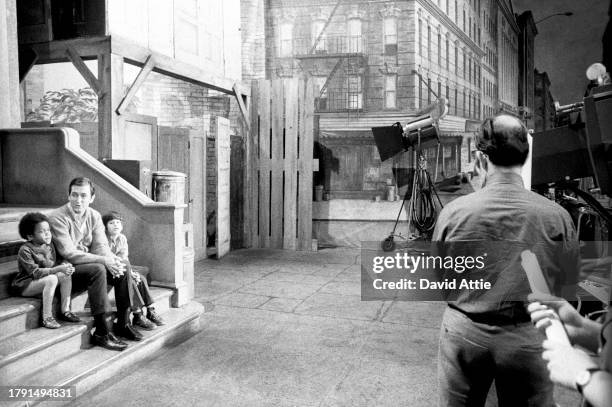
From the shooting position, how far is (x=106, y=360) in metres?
3.54

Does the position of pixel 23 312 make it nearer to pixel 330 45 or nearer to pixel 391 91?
pixel 330 45

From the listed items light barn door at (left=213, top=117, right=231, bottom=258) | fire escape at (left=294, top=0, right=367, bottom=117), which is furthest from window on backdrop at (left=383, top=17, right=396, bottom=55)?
light barn door at (left=213, top=117, right=231, bottom=258)

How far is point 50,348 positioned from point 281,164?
5862 millimetres

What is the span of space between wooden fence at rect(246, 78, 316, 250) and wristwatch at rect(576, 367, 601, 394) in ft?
25.2

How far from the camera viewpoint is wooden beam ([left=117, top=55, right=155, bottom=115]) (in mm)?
5824

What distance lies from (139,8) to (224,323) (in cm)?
406

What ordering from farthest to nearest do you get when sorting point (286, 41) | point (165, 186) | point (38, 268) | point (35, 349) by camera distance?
1. point (286, 41)
2. point (165, 186)
3. point (38, 268)
4. point (35, 349)

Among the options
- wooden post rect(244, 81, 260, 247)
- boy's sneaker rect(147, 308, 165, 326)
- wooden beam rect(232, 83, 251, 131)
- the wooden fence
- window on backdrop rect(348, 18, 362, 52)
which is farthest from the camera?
window on backdrop rect(348, 18, 362, 52)

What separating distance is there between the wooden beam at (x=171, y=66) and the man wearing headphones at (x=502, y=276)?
5122 mm

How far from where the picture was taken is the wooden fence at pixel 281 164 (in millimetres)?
8711

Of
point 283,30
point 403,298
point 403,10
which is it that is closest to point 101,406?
point 403,298

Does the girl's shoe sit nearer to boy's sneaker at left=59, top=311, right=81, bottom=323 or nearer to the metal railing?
boy's sneaker at left=59, top=311, right=81, bottom=323

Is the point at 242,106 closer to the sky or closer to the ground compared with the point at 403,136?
closer to the sky

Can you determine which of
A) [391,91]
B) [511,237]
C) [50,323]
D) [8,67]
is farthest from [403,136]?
[511,237]
